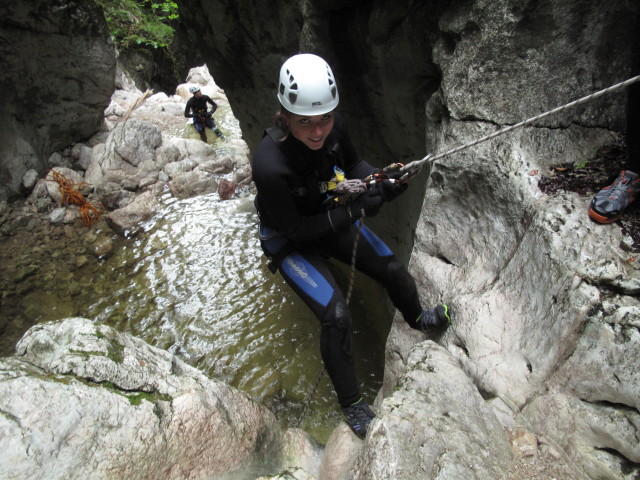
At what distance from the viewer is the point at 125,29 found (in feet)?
49.8

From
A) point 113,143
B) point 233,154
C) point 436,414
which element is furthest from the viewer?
point 233,154

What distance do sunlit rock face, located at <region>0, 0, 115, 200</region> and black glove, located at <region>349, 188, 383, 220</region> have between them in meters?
7.99

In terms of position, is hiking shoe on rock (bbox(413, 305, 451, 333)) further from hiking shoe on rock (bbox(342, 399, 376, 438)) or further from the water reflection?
the water reflection

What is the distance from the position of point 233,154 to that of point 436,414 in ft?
30.0

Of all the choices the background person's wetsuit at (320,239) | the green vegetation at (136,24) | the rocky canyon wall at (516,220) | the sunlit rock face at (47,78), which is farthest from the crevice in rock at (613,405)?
the green vegetation at (136,24)

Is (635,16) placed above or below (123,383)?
above

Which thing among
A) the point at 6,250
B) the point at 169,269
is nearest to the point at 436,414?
the point at 169,269

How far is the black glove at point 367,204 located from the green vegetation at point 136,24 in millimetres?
14893

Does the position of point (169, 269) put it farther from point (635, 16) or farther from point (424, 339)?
point (635, 16)

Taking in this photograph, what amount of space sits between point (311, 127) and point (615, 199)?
1720 millimetres

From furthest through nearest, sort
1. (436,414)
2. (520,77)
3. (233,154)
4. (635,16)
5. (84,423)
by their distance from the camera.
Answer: (233,154), (520,77), (635,16), (436,414), (84,423)

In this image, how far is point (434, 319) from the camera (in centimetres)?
267

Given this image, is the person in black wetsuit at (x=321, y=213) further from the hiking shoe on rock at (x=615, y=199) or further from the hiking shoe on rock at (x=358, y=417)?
the hiking shoe on rock at (x=615, y=199)

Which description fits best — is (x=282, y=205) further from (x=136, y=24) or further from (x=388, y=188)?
(x=136, y=24)
